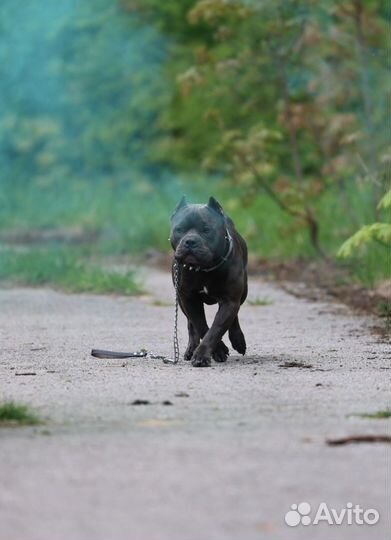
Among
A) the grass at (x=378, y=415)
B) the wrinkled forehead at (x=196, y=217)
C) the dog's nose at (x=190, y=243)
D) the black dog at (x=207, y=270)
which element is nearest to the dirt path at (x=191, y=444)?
the grass at (x=378, y=415)

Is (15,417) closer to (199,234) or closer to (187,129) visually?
(199,234)

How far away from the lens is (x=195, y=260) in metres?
9.20

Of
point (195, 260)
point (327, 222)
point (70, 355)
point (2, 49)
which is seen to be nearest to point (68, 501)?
point (195, 260)

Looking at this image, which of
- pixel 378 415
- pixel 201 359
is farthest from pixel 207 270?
pixel 378 415

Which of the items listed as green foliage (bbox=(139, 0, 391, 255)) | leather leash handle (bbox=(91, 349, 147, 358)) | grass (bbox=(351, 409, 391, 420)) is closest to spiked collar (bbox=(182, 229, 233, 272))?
leather leash handle (bbox=(91, 349, 147, 358))

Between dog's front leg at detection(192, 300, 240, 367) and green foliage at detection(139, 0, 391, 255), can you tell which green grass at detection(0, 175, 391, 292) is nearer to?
green foliage at detection(139, 0, 391, 255)

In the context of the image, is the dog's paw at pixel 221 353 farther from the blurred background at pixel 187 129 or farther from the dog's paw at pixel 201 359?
the blurred background at pixel 187 129

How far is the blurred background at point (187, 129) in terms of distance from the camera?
60.5ft

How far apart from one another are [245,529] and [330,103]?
15.9 meters

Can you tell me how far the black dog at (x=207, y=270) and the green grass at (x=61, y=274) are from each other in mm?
5764

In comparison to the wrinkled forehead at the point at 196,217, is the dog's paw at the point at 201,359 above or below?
below

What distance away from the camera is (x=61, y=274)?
16938 mm

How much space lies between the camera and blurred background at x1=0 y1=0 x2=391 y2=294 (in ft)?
60.5

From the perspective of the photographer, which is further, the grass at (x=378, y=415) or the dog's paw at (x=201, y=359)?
the dog's paw at (x=201, y=359)
